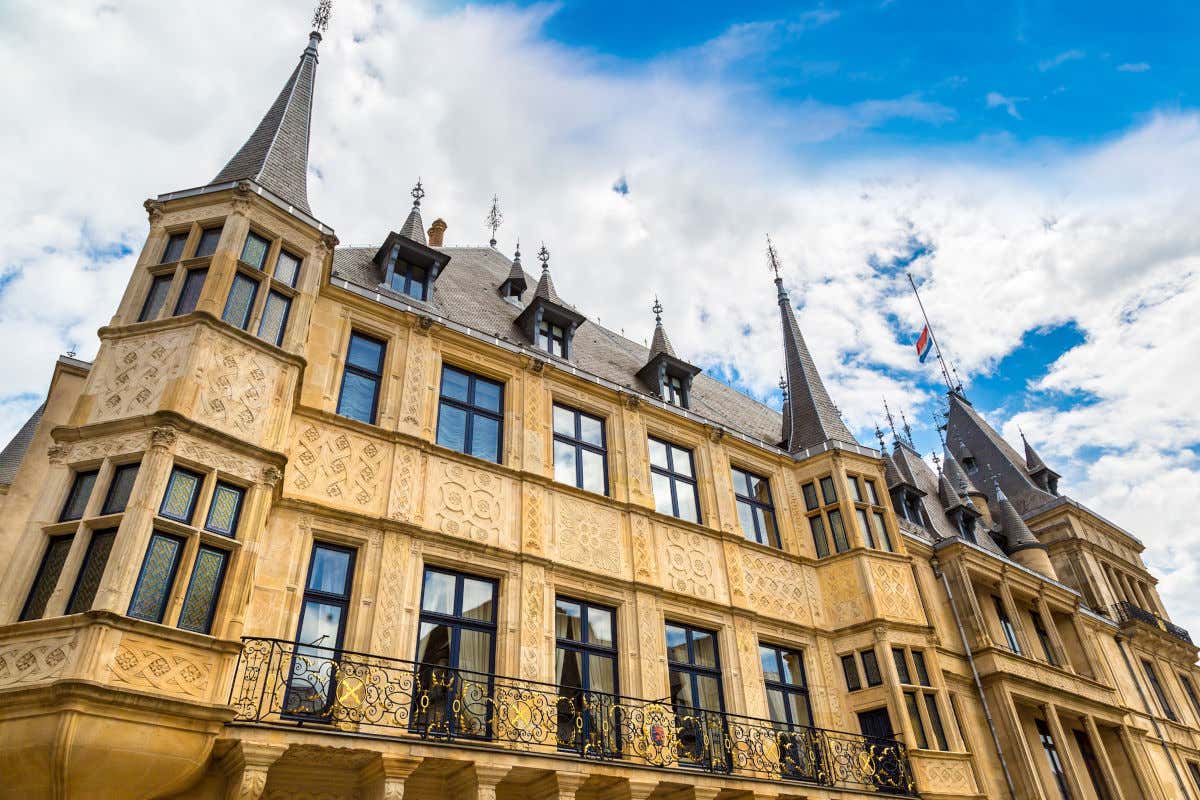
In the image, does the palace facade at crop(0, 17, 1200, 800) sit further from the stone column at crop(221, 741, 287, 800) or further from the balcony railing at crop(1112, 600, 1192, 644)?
the balcony railing at crop(1112, 600, 1192, 644)

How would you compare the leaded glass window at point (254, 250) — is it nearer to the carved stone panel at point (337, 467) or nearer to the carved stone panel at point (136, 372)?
the carved stone panel at point (136, 372)

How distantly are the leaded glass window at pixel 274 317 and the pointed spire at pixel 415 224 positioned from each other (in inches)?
178

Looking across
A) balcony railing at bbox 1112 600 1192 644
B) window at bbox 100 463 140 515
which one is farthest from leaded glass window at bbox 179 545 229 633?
balcony railing at bbox 1112 600 1192 644

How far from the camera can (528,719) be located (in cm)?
1101

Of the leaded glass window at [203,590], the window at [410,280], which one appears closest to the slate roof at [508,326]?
the window at [410,280]

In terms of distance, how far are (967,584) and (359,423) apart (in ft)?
46.5

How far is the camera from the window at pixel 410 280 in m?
15.4

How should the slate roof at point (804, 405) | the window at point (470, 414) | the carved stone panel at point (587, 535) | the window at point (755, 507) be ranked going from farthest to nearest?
the slate roof at point (804, 405) → the window at point (755, 507) → the window at point (470, 414) → the carved stone panel at point (587, 535)

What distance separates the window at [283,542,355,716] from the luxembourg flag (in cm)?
2593

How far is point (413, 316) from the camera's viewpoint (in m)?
13.7

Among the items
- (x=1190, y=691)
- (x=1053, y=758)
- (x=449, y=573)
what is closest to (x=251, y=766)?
(x=449, y=573)

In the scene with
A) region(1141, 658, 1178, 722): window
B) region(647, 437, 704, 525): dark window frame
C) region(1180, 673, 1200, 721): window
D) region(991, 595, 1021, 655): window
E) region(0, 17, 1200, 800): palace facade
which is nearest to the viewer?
region(0, 17, 1200, 800): palace facade

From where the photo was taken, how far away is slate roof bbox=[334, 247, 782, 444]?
1552 centimetres

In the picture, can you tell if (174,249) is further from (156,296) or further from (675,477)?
(675,477)
